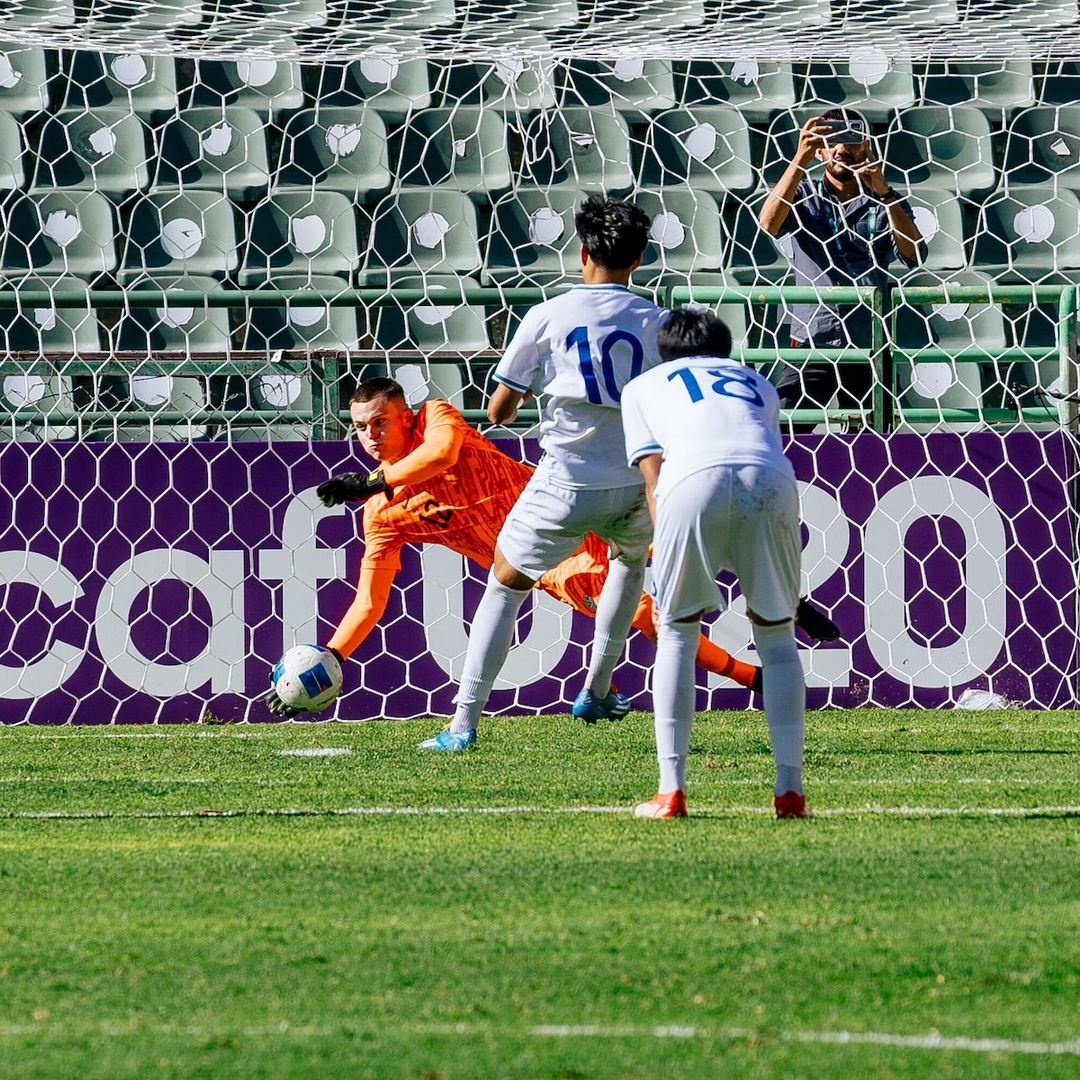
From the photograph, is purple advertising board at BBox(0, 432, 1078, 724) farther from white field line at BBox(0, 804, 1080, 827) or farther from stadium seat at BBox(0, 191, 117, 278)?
white field line at BBox(0, 804, 1080, 827)

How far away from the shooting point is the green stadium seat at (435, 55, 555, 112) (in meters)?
9.03

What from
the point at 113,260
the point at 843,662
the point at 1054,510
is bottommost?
the point at 843,662

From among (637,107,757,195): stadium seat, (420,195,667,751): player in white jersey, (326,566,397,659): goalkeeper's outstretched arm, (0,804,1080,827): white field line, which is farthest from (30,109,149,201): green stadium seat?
(0,804,1080,827): white field line

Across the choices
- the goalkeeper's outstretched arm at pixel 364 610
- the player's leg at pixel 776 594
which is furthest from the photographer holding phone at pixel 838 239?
the player's leg at pixel 776 594

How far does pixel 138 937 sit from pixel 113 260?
7057 mm

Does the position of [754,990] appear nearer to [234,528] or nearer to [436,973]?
[436,973]

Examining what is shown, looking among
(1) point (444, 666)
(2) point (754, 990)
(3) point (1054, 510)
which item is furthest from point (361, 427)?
(2) point (754, 990)

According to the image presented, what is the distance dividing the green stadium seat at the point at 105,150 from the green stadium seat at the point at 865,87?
3.44m

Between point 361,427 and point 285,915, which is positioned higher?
point 361,427

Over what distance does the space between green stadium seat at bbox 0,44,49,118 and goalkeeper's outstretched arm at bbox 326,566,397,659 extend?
4207mm

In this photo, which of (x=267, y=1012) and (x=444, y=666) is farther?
(x=444, y=666)

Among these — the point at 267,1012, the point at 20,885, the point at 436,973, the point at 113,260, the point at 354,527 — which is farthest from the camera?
the point at 113,260

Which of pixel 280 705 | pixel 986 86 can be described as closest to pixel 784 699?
pixel 280 705

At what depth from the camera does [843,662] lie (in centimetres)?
758
